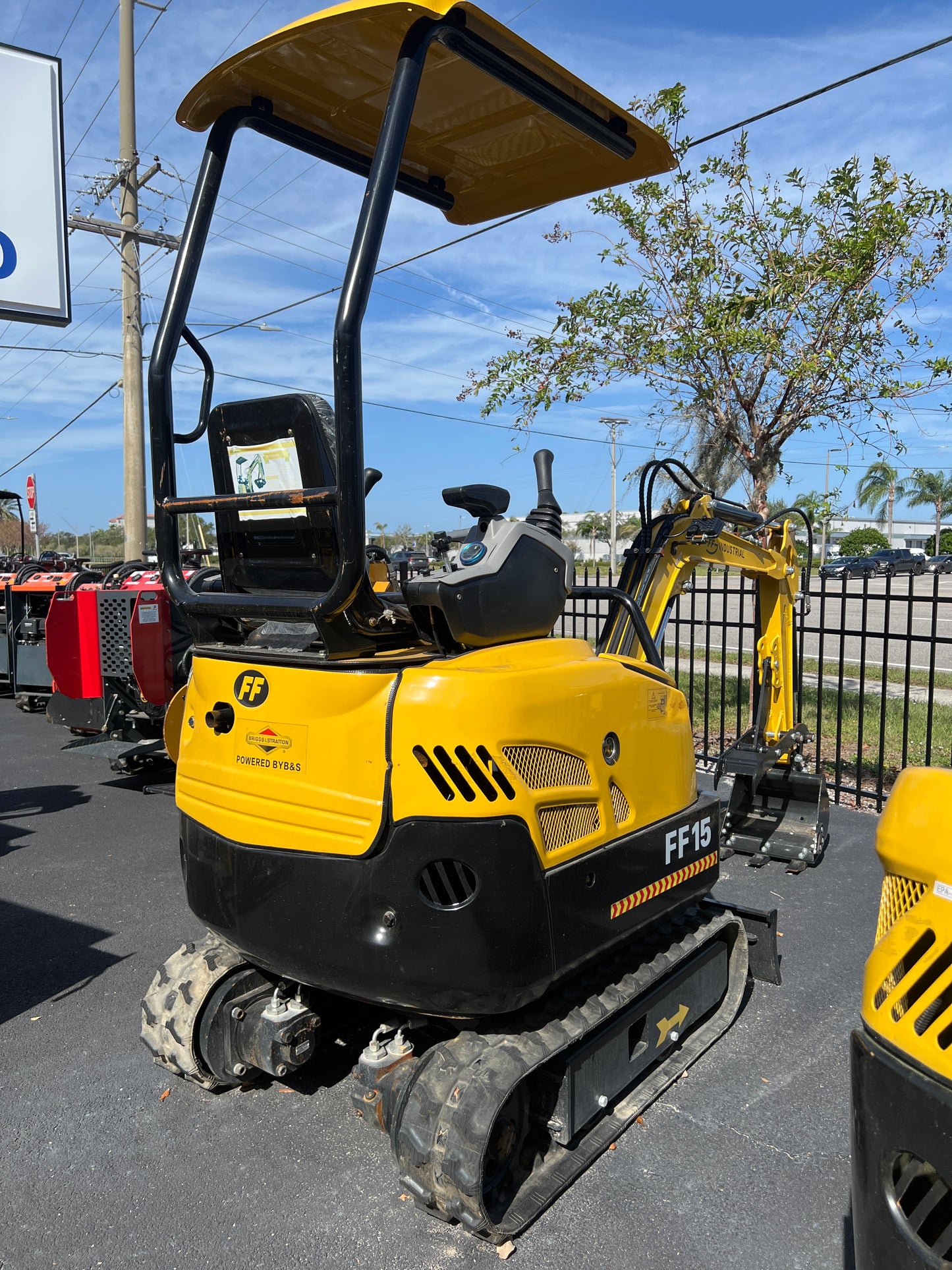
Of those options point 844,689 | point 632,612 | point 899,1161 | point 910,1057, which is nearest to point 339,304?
point 632,612

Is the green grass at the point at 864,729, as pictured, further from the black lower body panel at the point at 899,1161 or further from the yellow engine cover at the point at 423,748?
the black lower body panel at the point at 899,1161

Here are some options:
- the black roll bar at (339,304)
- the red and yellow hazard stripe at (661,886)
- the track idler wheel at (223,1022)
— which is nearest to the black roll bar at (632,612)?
the black roll bar at (339,304)

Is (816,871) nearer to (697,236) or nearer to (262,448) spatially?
(262,448)

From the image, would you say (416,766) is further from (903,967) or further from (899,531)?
(899,531)

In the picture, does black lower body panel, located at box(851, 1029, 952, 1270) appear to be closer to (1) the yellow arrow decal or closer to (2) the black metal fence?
(1) the yellow arrow decal

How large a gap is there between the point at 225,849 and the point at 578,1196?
5.12 feet

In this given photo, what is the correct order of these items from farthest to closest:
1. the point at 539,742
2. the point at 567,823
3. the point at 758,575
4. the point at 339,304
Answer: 1. the point at 758,575
2. the point at 567,823
3. the point at 539,742
4. the point at 339,304

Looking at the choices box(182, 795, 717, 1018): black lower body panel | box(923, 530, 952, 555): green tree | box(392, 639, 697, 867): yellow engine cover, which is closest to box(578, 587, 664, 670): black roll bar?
box(392, 639, 697, 867): yellow engine cover

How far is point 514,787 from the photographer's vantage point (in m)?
2.63

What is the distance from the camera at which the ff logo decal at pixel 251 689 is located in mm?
2867

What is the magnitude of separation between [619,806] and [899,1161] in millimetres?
1670

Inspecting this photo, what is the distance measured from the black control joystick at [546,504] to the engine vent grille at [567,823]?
3.09ft

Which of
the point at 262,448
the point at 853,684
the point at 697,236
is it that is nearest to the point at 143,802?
the point at 262,448

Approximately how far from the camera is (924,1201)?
1469 millimetres
